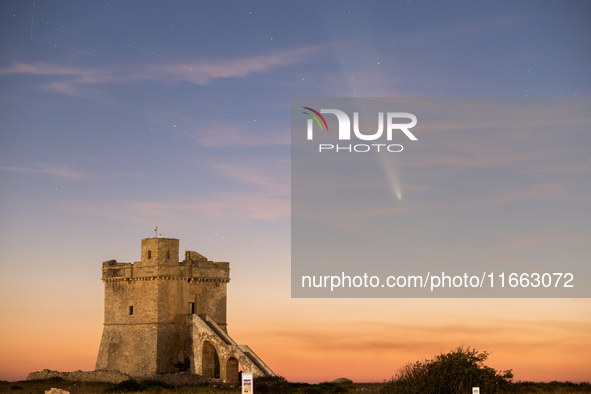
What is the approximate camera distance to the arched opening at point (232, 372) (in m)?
53.0

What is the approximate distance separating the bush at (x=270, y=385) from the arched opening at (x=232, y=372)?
3327mm

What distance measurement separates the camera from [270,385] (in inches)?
1913

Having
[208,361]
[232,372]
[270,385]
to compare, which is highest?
[208,361]

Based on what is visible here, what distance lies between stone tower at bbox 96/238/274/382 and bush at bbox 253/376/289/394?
358 centimetres

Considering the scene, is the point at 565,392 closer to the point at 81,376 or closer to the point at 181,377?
the point at 181,377

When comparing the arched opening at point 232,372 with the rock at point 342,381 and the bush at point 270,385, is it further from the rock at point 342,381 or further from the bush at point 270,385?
the rock at point 342,381

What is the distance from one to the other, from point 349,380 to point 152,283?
1754 cm

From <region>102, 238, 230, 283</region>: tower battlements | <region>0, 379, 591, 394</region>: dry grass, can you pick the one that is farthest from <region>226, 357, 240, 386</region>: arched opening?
<region>102, 238, 230, 283</region>: tower battlements

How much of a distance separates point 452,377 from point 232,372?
68.1ft

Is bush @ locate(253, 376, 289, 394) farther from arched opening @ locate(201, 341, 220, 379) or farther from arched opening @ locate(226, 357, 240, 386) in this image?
arched opening @ locate(201, 341, 220, 379)

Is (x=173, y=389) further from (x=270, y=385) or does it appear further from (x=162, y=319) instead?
(x=162, y=319)

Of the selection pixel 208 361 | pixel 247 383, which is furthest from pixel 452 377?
pixel 208 361

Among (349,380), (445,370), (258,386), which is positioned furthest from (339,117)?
(349,380)

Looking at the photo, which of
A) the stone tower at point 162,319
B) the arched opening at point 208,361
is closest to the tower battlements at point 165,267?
the stone tower at point 162,319
